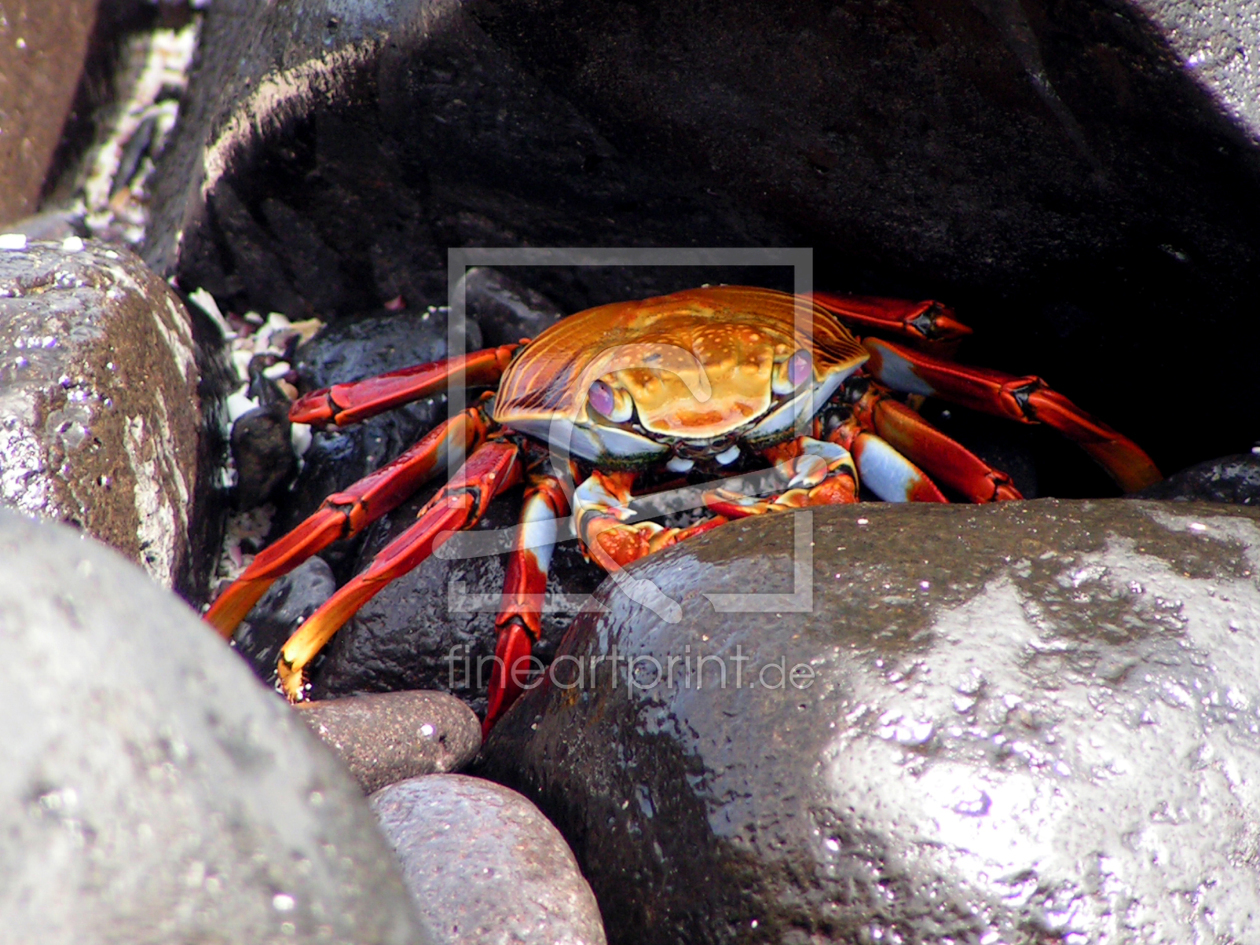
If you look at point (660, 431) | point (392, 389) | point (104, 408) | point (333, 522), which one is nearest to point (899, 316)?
point (660, 431)

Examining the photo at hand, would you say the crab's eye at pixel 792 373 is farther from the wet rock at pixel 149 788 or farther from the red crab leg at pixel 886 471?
the wet rock at pixel 149 788

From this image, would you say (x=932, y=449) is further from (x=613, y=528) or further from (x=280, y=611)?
(x=280, y=611)

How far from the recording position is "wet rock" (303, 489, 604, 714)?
271cm

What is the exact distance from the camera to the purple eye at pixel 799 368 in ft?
8.50

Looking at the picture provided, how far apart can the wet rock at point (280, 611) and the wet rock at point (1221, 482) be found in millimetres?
2284

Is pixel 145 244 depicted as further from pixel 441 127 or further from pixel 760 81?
pixel 760 81

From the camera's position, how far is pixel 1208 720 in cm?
167

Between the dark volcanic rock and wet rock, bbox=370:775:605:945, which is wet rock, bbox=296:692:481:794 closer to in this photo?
wet rock, bbox=370:775:605:945

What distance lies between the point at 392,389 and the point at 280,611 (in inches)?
28.5

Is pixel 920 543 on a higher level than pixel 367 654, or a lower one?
higher

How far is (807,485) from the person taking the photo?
2.53 m

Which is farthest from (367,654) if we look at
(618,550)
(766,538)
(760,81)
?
(760,81)

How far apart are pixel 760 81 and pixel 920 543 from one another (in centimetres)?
127
